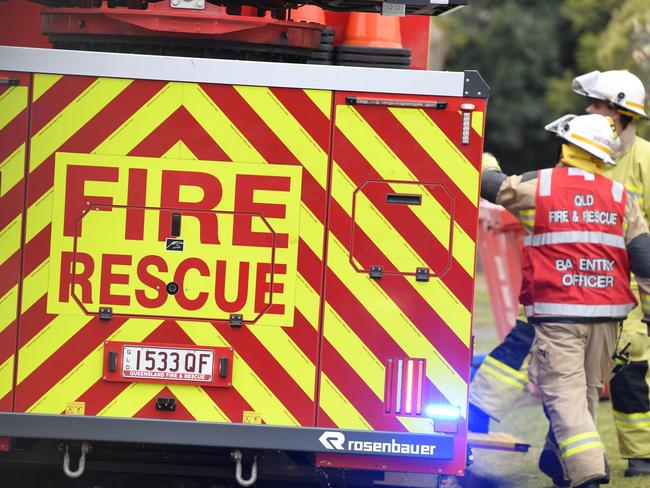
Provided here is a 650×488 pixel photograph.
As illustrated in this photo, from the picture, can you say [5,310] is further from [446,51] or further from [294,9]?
[446,51]

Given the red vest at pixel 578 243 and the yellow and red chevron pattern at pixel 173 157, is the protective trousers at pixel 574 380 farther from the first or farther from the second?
the yellow and red chevron pattern at pixel 173 157

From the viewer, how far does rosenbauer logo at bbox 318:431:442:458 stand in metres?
5.66

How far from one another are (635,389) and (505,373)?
90cm

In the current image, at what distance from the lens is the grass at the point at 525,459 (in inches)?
309

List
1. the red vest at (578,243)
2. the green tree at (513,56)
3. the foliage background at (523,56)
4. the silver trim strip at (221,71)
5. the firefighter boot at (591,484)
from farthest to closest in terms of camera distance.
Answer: the green tree at (513,56) → the foliage background at (523,56) → the red vest at (578,243) → the firefighter boot at (591,484) → the silver trim strip at (221,71)

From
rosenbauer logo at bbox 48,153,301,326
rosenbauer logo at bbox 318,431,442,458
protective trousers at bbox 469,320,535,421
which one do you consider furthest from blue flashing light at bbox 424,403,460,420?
protective trousers at bbox 469,320,535,421

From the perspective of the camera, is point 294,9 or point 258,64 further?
point 294,9

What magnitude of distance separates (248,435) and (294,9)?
213 cm

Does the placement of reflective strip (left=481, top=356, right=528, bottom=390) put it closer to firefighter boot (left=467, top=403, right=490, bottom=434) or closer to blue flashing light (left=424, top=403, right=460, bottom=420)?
firefighter boot (left=467, top=403, right=490, bottom=434)

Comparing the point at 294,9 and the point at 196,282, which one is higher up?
the point at 294,9

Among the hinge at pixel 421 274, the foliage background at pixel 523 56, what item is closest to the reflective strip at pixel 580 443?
the hinge at pixel 421 274

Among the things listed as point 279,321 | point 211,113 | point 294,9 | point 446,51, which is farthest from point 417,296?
point 446,51

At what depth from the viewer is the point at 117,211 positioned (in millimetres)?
5621

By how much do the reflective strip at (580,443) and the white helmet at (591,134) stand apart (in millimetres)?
1371
